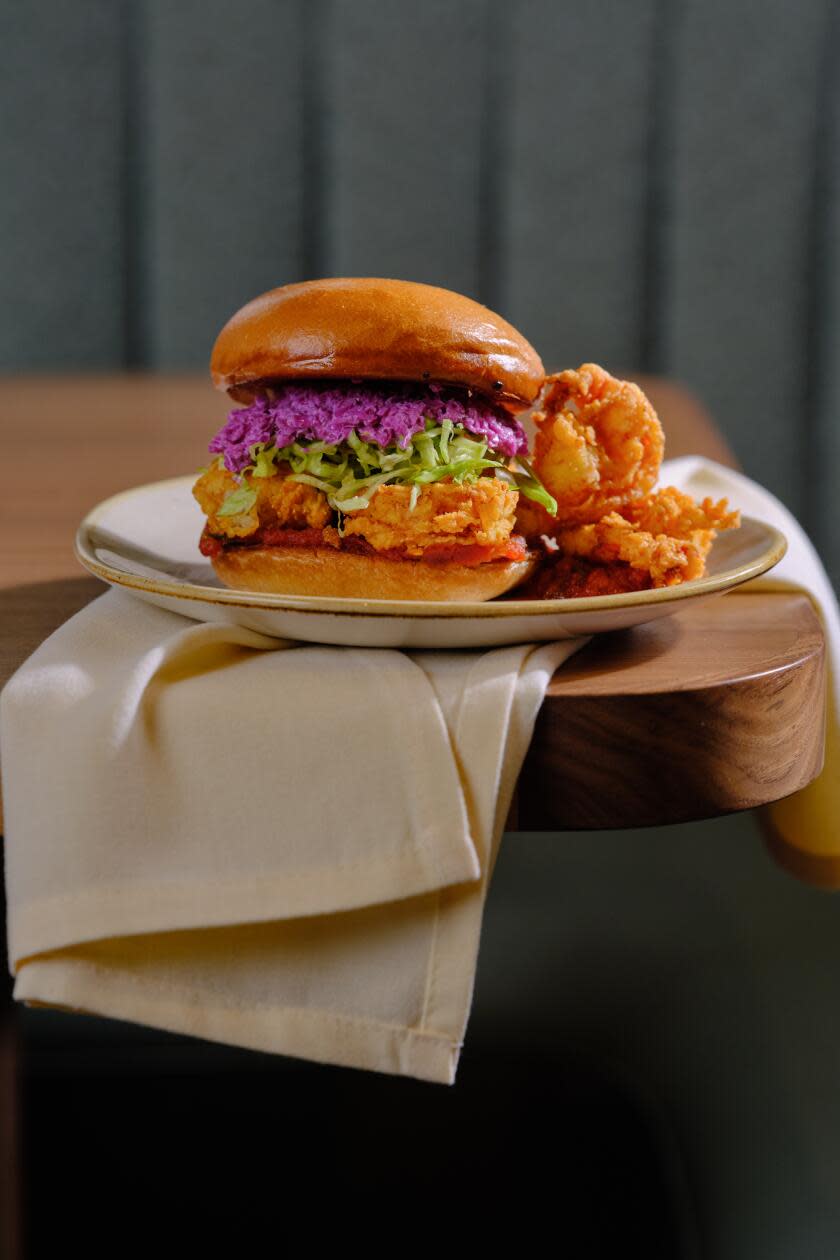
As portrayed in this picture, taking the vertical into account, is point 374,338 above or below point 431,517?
above

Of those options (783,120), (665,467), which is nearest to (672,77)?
(783,120)

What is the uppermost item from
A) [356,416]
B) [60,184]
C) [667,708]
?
[60,184]

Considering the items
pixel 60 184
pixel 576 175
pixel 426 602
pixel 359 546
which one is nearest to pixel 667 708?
pixel 426 602

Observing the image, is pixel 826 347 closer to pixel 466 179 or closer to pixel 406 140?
pixel 466 179

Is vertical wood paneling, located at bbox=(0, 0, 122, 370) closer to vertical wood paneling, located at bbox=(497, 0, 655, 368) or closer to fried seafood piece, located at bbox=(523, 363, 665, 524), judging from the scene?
vertical wood paneling, located at bbox=(497, 0, 655, 368)

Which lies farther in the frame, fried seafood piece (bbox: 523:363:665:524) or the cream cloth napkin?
fried seafood piece (bbox: 523:363:665:524)

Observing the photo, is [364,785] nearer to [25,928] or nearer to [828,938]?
[25,928]

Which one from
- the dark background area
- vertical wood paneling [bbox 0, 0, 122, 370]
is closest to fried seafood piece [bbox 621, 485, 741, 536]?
the dark background area

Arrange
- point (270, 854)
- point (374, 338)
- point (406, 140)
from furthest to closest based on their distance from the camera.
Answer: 1. point (406, 140)
2. point (374, 338)
3. point (270, 854)
